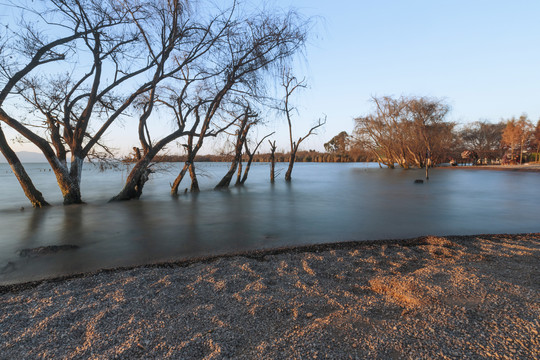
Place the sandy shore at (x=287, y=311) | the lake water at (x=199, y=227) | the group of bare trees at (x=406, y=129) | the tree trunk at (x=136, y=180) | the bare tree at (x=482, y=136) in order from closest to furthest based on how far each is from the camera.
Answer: the sandy shore at (x=287, y=311) < the lake water at (x=199, y=227) < the tree trunk at (x=136, y=180) < the group of bare trees at (x=406, y=129) < the bare tree at (x=482, y=136)

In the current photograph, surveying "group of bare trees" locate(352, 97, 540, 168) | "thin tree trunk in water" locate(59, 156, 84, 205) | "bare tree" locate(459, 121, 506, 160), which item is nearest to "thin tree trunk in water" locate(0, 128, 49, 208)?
"thin tree trunk in water" locate(59, 156, 84, 205)

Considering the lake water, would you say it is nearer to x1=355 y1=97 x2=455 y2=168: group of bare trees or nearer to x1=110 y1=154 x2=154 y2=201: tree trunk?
x1=110 y1=154 x2=154 y2=201: tree trunk

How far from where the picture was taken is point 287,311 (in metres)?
2.83

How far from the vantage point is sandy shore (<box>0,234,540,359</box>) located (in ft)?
7.27

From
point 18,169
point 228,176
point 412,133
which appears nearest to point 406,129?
point 412,133

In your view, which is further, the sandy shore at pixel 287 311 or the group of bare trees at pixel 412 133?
the group of bare trees at pixel 412 133

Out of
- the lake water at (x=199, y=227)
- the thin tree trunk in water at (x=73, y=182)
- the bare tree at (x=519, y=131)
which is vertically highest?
the bare tree at (x=519, y=131)

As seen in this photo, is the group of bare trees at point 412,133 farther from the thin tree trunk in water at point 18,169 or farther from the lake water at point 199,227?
the thin tree trunk in water at point 18,169

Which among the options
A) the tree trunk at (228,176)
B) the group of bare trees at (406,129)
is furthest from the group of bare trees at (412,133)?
the tree trunk at (228,176)

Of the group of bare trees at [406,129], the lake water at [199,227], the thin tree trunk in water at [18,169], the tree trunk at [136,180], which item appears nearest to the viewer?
the lake water at [199,227]

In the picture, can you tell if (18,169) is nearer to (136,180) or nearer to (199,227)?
(136,180)

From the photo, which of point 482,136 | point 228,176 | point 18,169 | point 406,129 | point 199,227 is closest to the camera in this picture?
point 199,227

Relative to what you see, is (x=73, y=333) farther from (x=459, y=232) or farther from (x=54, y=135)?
(x=54, y=135)

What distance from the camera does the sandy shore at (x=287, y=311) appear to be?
2.21 metres
